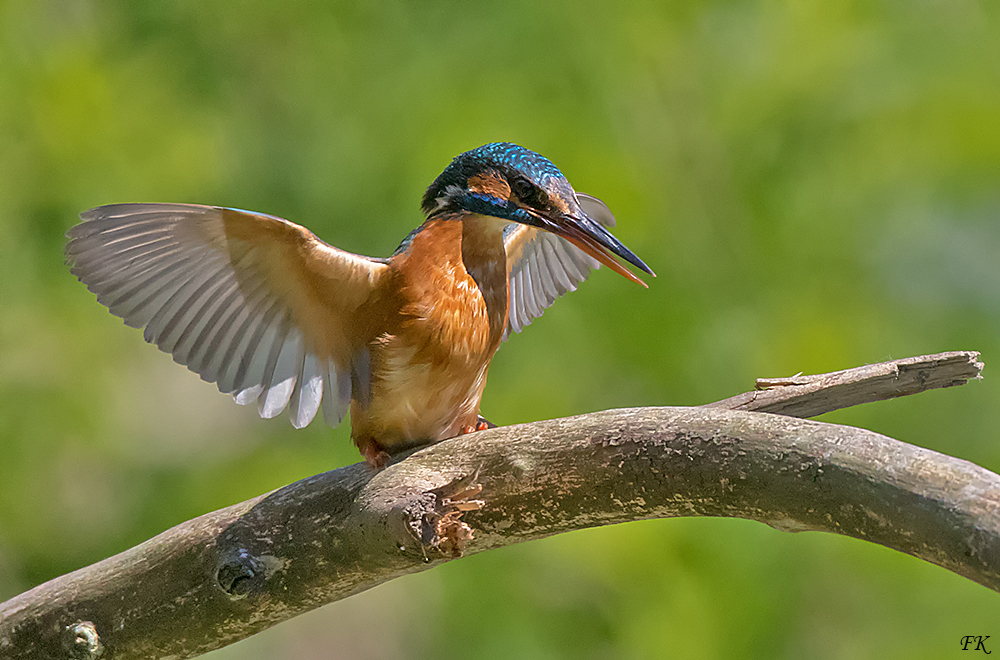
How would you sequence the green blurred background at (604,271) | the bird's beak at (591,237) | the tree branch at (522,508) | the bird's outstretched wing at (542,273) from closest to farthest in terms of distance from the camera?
the tree branch at (522,508) → the bird's beak at (591,237) → the bird's outstretched wing at (542,273) → the green blurred background at (604,271)

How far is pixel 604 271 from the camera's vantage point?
9.05 ft

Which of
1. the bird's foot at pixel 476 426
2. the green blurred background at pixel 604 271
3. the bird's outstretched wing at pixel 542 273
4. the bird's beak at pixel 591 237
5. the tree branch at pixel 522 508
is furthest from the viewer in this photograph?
the green blurred background at pixel 604 271

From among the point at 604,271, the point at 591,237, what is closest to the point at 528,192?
Answer: the point at 591,237

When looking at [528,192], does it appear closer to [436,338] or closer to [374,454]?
[436,338]

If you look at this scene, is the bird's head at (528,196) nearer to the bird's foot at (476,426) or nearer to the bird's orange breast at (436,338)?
the bird's orange breast at (436,338)

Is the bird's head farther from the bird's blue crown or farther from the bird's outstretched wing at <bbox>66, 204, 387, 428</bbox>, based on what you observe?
the bird's outstretched wing at <bbox>66, 204, 387, 428</bbox>

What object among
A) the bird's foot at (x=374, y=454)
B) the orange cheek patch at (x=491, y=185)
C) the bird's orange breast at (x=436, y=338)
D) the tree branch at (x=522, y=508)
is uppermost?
the orange cheek patch at (x=491, y=185)

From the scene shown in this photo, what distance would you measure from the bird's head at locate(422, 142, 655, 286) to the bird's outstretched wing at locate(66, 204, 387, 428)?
17 cm

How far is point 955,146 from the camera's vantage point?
9.42ft

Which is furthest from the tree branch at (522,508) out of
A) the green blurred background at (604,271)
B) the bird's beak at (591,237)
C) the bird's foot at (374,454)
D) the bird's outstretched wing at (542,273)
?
the green blurred background at (604,271)

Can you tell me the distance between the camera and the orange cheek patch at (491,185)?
4.28ft

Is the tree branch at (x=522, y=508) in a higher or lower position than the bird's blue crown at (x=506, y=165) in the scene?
lower

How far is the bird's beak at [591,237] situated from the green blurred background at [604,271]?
1395 mm

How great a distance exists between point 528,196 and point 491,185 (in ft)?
0.19
